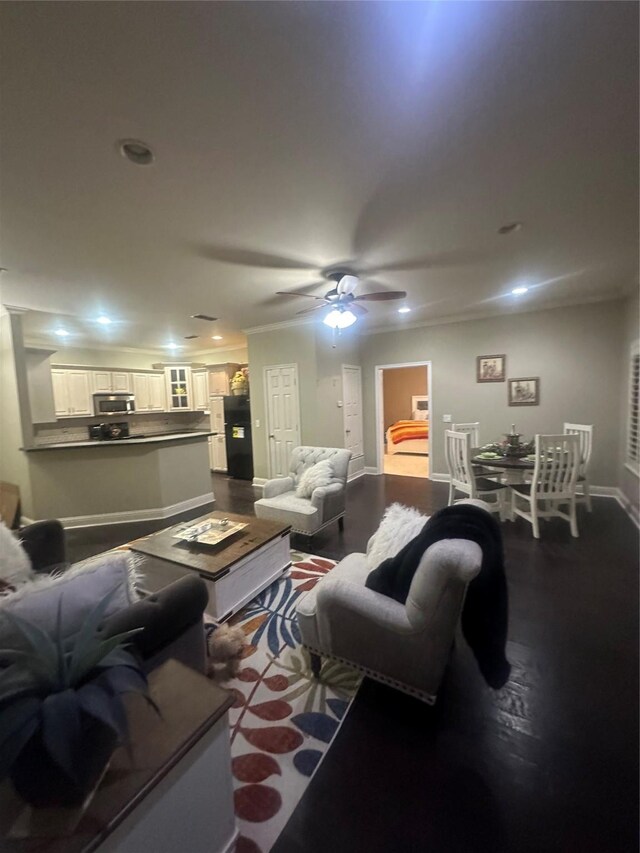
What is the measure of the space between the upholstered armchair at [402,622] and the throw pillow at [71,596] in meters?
0.93

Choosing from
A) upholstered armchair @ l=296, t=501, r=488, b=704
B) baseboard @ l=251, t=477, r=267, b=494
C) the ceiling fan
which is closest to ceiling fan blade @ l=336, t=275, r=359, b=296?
the ceiling fan

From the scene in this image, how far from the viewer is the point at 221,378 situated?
7.09 m

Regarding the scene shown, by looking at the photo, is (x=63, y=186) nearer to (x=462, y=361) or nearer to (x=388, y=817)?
(x=388, y=817)

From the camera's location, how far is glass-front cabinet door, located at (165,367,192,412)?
24.0 ft

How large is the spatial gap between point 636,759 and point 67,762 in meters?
2.08

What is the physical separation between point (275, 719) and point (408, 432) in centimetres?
797

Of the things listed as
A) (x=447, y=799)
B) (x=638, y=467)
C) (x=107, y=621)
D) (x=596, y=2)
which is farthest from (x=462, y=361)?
(x=107, y=621)

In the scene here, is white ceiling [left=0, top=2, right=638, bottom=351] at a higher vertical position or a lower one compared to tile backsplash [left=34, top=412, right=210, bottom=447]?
higher

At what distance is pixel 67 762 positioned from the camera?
0.68 meters

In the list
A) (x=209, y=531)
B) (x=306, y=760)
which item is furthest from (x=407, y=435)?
(x=306, y=760)

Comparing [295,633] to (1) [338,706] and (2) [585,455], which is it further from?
(2) [585,455]

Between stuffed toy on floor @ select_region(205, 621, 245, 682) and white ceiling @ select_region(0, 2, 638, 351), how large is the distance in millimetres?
2679

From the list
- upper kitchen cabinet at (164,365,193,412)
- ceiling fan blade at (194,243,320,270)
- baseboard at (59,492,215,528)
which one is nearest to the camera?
ceiling fan blade at (194,243,320,270)

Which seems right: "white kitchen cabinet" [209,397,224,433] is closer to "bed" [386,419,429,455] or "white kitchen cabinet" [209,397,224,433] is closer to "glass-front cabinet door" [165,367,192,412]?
"glass-front cabinet door" [165,367,192,412]
